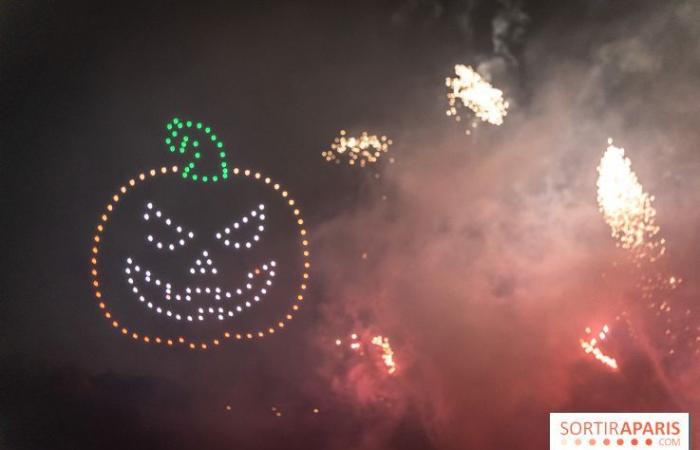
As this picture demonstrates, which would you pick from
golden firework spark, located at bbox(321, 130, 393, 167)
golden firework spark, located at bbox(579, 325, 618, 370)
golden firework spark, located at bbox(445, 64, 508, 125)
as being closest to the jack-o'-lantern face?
golden firework spark, located at bbox(321, 130, 393, 167)

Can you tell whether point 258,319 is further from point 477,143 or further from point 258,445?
point 477,143

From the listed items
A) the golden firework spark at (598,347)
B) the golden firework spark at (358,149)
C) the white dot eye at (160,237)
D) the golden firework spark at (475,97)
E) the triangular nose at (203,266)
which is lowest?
the golden firework spark at (598,347)

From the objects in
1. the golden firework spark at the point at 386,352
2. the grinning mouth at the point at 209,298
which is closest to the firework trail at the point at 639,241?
the golden firework spark at the point at 386,352

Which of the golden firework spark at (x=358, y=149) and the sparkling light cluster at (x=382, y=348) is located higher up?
Result: the golden firework spark at (x=358, y=149)

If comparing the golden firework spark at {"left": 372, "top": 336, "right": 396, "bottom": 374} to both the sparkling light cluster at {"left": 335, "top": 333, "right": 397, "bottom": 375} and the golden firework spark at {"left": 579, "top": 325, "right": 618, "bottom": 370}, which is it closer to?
the sparkling light cluster at {"left": 335, "top": 333, "right": 397, "bottom": 375}

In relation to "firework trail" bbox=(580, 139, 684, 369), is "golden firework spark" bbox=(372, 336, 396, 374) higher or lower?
lower

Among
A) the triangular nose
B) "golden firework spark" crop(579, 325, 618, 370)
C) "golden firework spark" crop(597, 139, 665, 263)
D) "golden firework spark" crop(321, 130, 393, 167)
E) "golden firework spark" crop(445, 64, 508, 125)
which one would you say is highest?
"golden firework spark" crop(445, 64, 508, 125)

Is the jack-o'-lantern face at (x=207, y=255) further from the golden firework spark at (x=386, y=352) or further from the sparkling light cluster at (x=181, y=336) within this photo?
the golden firework spark at (x=386, y=352)

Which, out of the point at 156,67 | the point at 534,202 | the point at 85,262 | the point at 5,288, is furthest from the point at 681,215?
the point at 5,288
